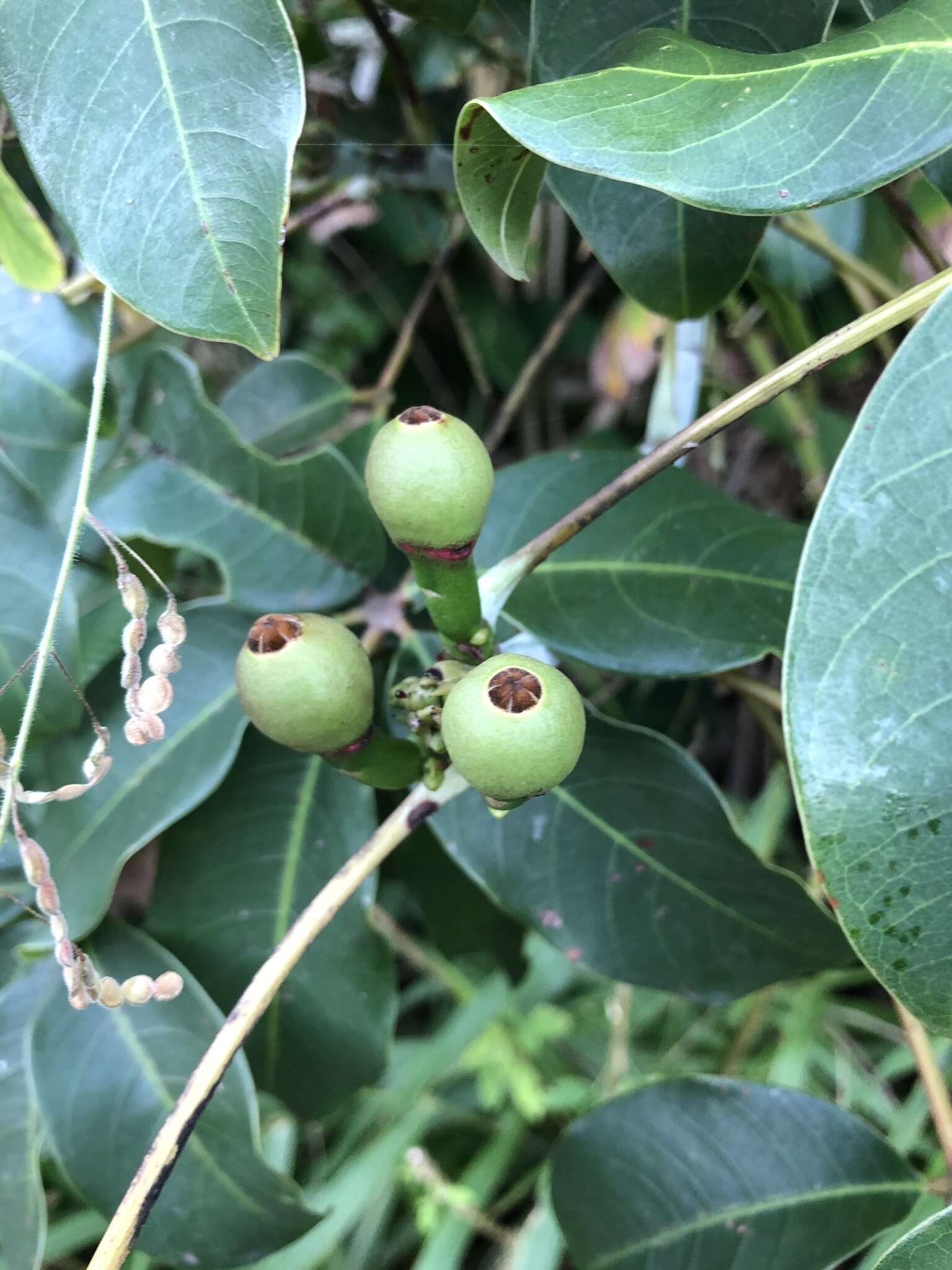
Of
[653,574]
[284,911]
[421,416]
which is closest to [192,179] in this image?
[421,416]

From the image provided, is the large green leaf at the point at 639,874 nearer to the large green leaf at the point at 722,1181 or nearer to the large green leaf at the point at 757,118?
the large green leaf at the point at 722,1181

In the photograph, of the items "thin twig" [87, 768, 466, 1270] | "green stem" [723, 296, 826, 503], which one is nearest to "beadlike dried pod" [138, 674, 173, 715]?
"thin twig" [87, 768, 466, 1270]

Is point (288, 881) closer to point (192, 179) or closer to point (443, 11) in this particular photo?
point (192, 179)

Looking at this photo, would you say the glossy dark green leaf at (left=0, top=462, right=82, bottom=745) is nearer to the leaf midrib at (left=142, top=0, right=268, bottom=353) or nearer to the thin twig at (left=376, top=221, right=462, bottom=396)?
the leaf midrib at (left=142, top=0, right=268, bottom=353)

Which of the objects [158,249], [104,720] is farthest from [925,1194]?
[158,249]

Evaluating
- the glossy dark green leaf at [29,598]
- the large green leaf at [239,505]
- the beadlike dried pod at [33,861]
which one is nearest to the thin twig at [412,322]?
the large green leaf at [239,505]

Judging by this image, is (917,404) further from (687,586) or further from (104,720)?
(104,720)
